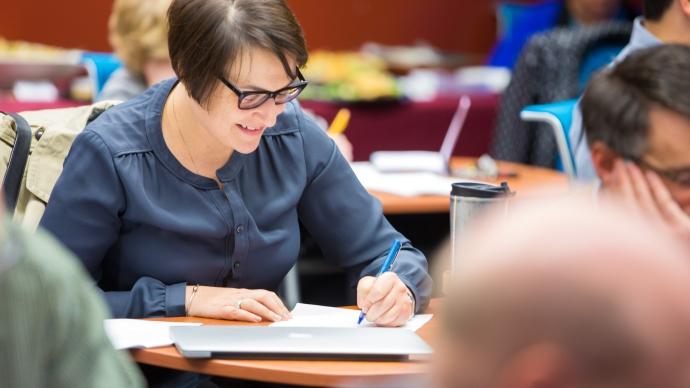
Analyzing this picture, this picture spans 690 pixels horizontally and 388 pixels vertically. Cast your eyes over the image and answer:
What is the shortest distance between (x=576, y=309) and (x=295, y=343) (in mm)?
1258

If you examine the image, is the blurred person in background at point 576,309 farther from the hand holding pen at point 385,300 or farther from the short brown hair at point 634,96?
the hand holding pen at point 385,300

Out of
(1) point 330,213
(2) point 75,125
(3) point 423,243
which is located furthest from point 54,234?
(3) point 423,243

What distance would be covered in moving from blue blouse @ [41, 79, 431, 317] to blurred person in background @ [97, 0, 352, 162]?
159cm

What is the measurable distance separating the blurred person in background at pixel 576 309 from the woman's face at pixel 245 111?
1.56 metres

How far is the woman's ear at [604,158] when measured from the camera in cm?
202

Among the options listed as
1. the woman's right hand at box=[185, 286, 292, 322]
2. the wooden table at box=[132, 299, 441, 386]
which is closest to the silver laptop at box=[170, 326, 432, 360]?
the wooden table at box=[132, 299, 441, 386]

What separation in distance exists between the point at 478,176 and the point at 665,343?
3215mm

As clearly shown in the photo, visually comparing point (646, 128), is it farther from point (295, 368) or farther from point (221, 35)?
point (221, 35)

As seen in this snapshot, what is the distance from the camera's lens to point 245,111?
7.75 ft

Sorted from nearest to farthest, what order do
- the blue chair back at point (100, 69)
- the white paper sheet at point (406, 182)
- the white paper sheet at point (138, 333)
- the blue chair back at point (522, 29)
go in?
the white paper sheet at point (138, 333), the white paper sheet at point (406, 182), the blue chair back at point (100, 69), the blue chair back at point (522, 29)

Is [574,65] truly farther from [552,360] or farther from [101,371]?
[552,360]

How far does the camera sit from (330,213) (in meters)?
2.57

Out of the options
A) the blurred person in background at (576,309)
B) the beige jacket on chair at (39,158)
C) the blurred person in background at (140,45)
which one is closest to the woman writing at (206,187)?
the beige jacket on chair at (39,158)

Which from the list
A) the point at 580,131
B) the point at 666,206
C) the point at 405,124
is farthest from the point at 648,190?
the point at 405,124
